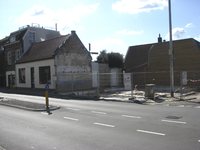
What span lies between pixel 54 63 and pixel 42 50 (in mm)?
4798

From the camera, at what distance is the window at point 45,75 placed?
24.0 metres

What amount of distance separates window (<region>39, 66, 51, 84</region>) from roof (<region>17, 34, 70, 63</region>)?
1462 millimetres

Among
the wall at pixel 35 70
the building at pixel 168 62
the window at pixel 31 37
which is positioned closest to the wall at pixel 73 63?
the wall at pixel 35 70

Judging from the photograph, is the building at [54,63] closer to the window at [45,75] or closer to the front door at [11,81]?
the window at [45,75]

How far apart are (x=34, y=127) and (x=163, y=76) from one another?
72.9 feet

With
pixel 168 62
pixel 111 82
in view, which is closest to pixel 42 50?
pixel 111 82

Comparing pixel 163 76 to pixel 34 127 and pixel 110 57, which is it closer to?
pixel 34 127

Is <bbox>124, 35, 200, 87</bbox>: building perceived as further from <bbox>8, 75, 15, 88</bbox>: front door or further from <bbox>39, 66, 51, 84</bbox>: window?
<bbox>8, 75, 15, 88</bbox>: front door

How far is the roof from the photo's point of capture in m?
24.6

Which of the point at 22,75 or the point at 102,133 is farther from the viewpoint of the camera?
the point at 22,75

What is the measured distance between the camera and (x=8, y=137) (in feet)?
19.5

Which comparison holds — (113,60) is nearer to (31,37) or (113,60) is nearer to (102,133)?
(31,37)

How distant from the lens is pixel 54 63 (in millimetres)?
23000

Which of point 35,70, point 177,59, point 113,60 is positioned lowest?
point 35,70
